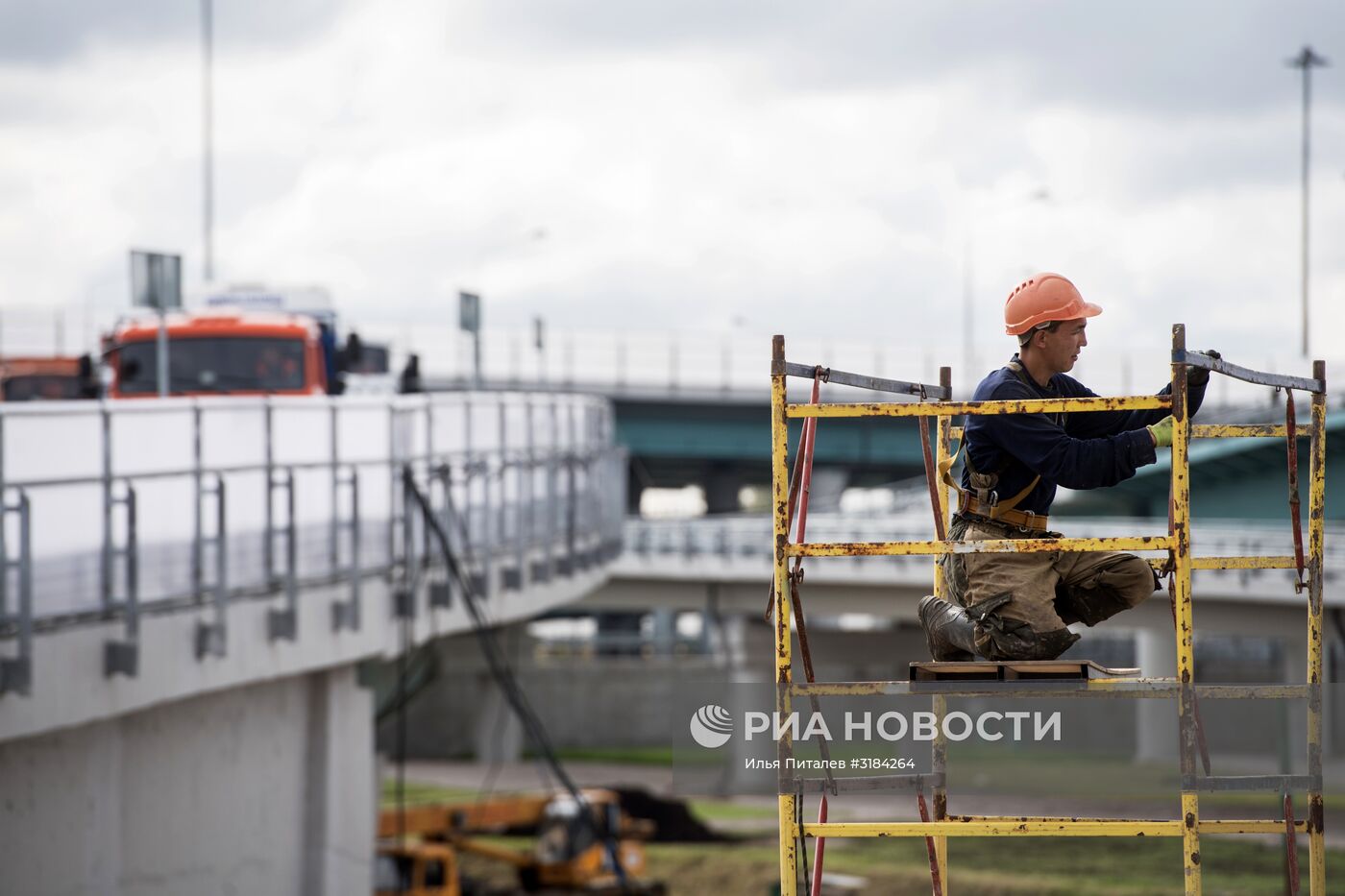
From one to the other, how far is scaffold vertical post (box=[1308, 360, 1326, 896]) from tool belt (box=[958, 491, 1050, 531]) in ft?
3.12

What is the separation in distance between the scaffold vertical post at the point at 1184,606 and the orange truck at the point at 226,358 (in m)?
17.3

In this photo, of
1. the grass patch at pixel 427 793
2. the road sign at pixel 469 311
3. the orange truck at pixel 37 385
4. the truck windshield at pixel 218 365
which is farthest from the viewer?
the grass patch at pixel 427 793

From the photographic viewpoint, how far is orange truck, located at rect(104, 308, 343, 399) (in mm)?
22562

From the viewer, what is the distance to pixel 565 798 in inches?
1243

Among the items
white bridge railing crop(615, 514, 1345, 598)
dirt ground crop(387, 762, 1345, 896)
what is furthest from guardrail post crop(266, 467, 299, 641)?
white bridge railing crop(615, 514, 1345, 598)

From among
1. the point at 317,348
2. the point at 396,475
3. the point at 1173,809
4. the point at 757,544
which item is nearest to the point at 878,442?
the point at 757,544

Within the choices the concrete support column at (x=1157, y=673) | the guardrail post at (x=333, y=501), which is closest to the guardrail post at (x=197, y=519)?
the guardrail post at (x=333, y=501)

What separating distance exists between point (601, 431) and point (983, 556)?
19601 millimetres

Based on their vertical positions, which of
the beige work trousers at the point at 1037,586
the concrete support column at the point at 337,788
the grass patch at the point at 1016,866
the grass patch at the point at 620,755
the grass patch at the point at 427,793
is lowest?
the grass patch at the point at 620,755

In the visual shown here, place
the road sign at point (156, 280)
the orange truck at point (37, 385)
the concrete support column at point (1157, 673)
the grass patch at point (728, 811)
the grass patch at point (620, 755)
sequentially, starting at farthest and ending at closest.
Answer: the grass patch at point (620, 755) < the grass patch at point (728, 811) < the concrete support column at point (1157, 673) < the orange truck at point (37, 385) < the road sign at point (156, 280)

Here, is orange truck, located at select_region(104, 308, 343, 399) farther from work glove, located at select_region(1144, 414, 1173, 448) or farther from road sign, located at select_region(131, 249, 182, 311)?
work glove, located at select_region(1144, 414, 1173, 448)

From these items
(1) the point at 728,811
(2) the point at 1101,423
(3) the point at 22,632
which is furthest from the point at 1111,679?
(1) the point at 728,811

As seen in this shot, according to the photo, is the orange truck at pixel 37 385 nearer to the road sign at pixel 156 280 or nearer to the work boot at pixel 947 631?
the road sign at pixel 156 280

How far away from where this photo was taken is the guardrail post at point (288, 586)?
47.0 ft
